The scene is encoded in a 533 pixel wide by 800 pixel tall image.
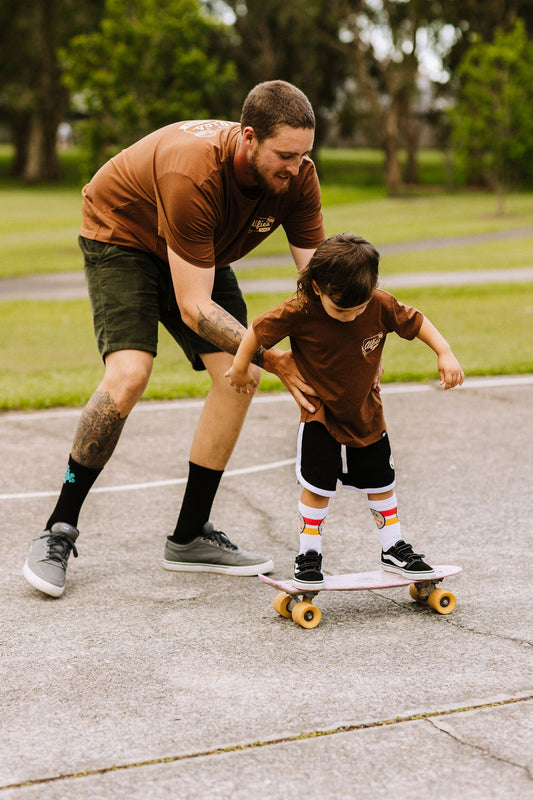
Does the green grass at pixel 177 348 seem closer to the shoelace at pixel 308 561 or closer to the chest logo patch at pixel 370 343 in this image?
the shoelace at pixel 308 561

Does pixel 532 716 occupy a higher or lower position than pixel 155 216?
lower

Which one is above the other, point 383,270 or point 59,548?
point 383,270

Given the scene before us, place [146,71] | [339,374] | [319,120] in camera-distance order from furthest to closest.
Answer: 1. [319,120]
2. [146,71]
3. [339,374]

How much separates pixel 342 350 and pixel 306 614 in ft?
3.07

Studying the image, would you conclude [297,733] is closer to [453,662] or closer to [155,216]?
[453,662]

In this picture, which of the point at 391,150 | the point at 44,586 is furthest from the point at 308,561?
the point at 391,150

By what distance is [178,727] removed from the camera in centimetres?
290

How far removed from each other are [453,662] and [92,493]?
8.45ft

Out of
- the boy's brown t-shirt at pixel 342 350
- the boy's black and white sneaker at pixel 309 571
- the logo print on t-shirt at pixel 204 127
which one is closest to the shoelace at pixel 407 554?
the boy's black and white sneaker at pixel 309 571

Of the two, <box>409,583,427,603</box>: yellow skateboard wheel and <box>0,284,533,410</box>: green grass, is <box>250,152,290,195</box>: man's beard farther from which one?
A: <box>0,284,533,410</box>: green grass

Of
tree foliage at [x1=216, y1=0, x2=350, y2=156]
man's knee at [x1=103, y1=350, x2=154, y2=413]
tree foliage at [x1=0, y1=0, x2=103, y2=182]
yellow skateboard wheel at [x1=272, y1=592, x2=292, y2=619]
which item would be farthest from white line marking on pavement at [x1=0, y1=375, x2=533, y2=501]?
tree foliage at [x1=0, y1=0, x2=103, y2=182]

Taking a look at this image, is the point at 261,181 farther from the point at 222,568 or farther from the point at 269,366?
the point at 222,568

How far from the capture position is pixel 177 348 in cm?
1046

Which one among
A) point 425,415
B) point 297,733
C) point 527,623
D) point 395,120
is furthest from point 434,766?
point 395,120
